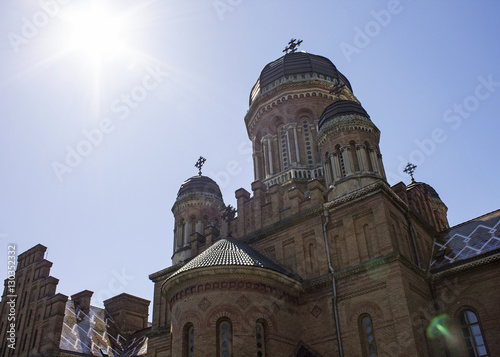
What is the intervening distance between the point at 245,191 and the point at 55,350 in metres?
15.0

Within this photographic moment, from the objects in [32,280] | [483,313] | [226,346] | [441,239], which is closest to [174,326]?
[226,346]

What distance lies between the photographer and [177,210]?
29.4 metres

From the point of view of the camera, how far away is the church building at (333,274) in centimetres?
Result: 1750

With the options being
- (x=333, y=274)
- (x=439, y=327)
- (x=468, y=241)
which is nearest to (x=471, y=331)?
(x=439, y=327)

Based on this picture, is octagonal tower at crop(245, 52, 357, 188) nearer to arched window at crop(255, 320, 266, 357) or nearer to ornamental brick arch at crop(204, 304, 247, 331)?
arched window at crop(255, 320, 266, 357)

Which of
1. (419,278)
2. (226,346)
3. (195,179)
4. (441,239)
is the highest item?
(195,179)

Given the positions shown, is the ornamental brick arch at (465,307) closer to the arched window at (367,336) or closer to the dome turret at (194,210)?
the arched window at (367,336)

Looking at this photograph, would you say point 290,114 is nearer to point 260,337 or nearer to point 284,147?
point 284,147

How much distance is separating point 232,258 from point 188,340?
11.9 ft

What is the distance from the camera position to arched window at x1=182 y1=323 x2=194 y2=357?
1809 centimetres

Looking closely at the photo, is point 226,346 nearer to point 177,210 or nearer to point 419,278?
point 419,278

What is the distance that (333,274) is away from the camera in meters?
19.0

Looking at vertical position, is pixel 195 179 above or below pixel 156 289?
above

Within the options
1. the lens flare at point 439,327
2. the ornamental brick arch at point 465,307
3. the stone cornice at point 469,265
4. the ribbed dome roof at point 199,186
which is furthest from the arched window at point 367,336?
the ribbed dome roof at point 199,186
